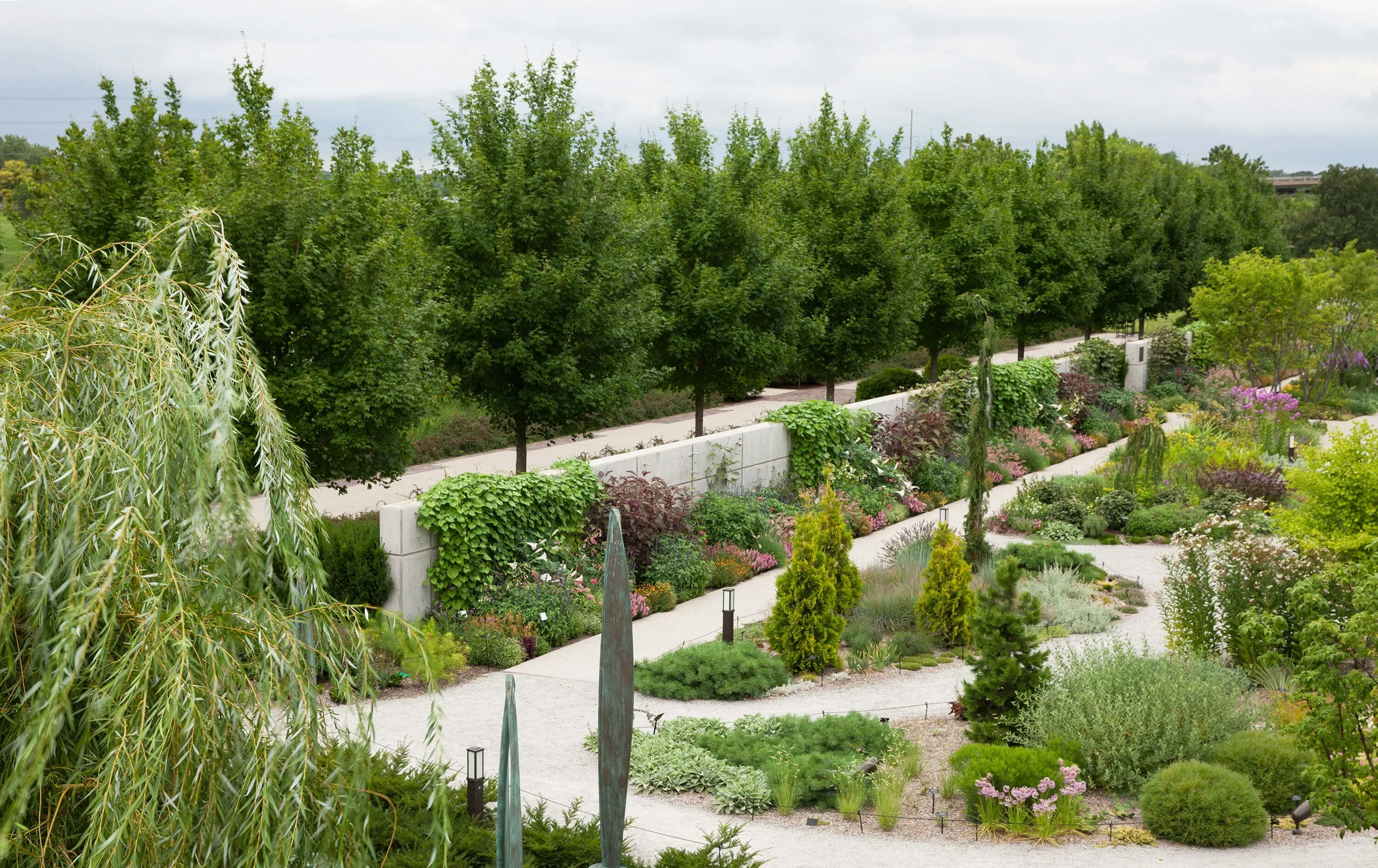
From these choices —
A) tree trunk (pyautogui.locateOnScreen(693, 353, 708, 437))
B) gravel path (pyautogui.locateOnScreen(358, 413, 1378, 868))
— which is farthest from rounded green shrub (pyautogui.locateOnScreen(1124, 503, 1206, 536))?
tree trunk (pyautogui.locateOnScreen(693, 353, 708, 437))

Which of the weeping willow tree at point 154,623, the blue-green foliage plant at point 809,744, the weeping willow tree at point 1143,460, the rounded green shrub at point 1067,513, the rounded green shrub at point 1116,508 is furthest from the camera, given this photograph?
the weeping willow tree at point 1143,460

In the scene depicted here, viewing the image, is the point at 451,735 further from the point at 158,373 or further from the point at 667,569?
the point at 158,373

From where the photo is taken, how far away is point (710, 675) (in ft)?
32.2

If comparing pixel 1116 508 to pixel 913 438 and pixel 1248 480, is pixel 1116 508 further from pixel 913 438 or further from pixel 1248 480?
pixel 913 438

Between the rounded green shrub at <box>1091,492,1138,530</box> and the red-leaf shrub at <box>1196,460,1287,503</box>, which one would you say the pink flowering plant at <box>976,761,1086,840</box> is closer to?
the rounded green shrub at <box>1091,492,1138,530</box>

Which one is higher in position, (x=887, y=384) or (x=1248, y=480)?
(x=887, y=384)

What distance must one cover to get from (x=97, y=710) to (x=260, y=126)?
1100cm

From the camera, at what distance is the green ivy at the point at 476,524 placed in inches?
433

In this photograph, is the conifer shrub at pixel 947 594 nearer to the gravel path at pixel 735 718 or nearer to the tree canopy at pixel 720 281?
the gravel path at pixel 735 718

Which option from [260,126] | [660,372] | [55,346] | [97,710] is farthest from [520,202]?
[97,710]

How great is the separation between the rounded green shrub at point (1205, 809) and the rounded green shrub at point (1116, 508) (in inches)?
361

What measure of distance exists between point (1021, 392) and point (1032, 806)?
1472 cm

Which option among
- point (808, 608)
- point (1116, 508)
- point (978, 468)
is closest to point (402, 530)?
point (808, 608)

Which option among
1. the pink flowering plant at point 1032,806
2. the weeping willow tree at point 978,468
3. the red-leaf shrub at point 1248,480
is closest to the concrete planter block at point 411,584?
the pink flowering plant at point 1032,806
